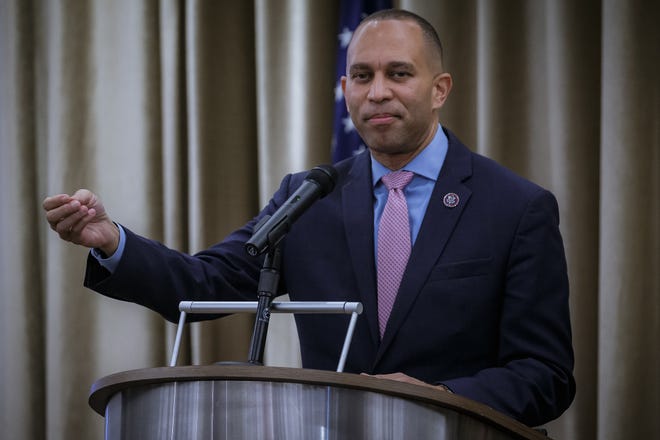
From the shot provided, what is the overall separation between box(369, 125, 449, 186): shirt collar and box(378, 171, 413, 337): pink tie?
76 mm

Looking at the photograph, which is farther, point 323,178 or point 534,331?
point 534,331

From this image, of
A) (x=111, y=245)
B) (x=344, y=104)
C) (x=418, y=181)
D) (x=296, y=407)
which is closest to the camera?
(x=296, y=407)

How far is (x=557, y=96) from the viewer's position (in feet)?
9.96

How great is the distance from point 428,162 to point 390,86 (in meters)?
0.22

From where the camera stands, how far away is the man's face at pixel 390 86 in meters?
2.34

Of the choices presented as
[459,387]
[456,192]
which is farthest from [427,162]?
[459,387]

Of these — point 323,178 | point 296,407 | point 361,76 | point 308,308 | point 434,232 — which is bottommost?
point 296,407

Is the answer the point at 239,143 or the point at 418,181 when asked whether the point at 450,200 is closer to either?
the point at 418,181

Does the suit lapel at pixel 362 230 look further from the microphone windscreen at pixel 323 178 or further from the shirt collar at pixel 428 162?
the microphone windscreen at pixel 323 178

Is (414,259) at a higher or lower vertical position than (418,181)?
lower

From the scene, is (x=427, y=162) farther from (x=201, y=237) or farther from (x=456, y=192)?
(x=201, y=237)

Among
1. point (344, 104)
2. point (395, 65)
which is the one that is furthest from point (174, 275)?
point (344, 104)

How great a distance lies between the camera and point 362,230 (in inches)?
92.1

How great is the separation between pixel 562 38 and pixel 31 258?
2.22m
